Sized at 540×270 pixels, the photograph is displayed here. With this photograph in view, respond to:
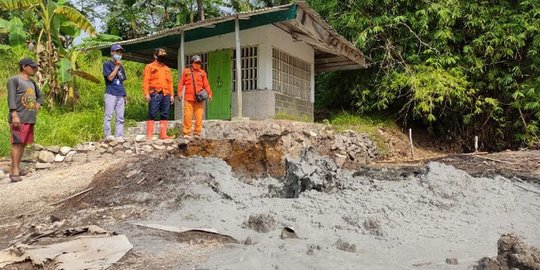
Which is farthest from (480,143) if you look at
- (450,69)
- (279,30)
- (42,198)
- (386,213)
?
(42,198)

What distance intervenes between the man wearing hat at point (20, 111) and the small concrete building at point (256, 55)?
13.0 feet

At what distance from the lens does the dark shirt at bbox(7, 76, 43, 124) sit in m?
5.84

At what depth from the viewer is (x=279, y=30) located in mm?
10695

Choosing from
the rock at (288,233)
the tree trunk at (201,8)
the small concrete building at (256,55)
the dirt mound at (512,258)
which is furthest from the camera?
the tree trunk at (201,8)

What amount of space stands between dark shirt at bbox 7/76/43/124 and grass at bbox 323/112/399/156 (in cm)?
607

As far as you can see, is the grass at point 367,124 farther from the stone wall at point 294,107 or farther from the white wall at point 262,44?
the white wall at point 262,44

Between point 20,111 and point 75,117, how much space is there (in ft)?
8.42

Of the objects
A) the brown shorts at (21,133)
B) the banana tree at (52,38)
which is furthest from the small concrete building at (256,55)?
the brown shorts at (21,133)

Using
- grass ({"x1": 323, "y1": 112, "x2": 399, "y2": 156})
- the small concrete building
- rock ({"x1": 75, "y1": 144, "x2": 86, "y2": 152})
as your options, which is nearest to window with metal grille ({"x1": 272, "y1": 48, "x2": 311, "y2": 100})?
→ the small concrete building

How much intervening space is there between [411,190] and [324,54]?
8.54m

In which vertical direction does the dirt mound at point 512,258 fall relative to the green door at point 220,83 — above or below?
below

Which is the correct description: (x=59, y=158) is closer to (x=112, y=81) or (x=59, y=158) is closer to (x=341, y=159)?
(x=112, y=81)

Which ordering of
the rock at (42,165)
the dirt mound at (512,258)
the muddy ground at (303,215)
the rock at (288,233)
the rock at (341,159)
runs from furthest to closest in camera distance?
the rock at (341,159), the rock at (42,165), the rock at (288,233), the muddy ground at (303,215), the dirt mound at (512,258)

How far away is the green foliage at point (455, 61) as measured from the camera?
10664mm
